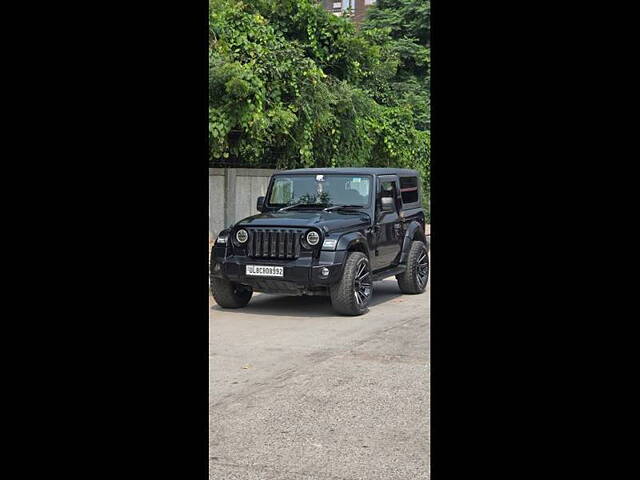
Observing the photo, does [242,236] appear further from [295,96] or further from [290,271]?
[295,96]

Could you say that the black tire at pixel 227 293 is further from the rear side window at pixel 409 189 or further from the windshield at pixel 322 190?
the rear side window at pixel 409 189

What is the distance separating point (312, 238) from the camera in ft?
29.9

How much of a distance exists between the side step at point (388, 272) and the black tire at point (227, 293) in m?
1.51

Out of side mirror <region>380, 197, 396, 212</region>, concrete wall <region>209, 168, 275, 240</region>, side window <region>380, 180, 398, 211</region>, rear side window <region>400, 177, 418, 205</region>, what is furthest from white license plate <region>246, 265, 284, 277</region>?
concrete wall <region>209, 168, 275, 240</region>

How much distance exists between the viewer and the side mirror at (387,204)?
10312 millimetres

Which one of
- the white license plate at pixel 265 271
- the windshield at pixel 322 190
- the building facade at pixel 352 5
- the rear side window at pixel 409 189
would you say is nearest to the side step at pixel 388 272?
the windshield at pixel 322 190

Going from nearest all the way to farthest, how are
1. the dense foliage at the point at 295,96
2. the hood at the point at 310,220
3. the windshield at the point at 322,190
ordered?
1. the hood at the point at 310,220
2. the windshield at the point at 322,190
3. the dense foliage at the point at 295,96

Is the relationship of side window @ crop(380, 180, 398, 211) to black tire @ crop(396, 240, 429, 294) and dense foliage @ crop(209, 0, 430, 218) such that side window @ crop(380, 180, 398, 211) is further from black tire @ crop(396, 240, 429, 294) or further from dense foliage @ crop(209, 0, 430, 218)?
dense foliage @ crop(209, 0, 430, 218)

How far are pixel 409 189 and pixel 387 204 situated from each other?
1.22 metres

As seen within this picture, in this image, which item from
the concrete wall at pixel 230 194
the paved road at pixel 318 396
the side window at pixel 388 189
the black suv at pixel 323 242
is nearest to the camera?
the paved road at pixel 318 396
